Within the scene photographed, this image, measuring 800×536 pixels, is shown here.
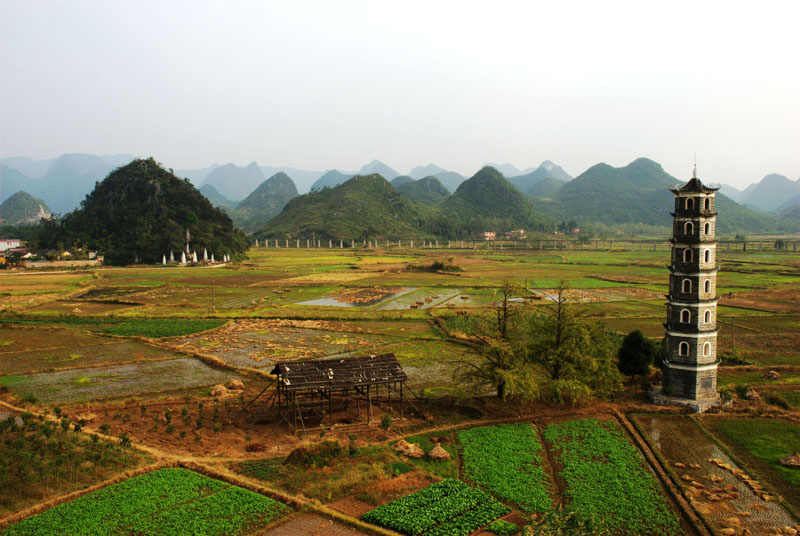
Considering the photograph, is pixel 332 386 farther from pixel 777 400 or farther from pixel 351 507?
pixel 777 400

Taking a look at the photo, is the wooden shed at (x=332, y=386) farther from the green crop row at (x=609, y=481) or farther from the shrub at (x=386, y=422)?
the green crop row at (x=609, y=481)

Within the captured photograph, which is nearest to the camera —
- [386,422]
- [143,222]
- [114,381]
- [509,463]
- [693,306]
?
[509,463]

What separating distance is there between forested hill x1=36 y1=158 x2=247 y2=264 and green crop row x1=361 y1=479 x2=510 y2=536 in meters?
96.2

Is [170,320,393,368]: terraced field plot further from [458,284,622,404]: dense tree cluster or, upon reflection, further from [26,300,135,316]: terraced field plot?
[26,300,135,316]: terraced field plot

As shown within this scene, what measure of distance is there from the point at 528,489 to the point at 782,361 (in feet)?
77.5

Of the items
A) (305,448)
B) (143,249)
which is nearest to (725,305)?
(305,448)

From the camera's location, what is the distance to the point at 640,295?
184ft

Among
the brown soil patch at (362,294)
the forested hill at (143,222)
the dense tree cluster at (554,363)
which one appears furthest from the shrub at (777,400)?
the forested hill at (143,222)

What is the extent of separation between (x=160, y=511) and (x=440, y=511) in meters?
8.04

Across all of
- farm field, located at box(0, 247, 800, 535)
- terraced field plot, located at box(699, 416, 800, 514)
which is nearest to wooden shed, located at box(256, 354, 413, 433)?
farm field, located at box(0, 247, 800, 535)

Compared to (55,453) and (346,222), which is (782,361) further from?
(346,222)

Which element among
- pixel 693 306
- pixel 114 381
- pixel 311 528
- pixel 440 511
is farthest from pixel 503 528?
pixel 114 381

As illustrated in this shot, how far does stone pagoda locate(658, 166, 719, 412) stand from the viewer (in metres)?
23.9

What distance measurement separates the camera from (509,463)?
Result: 18078 millimetres
